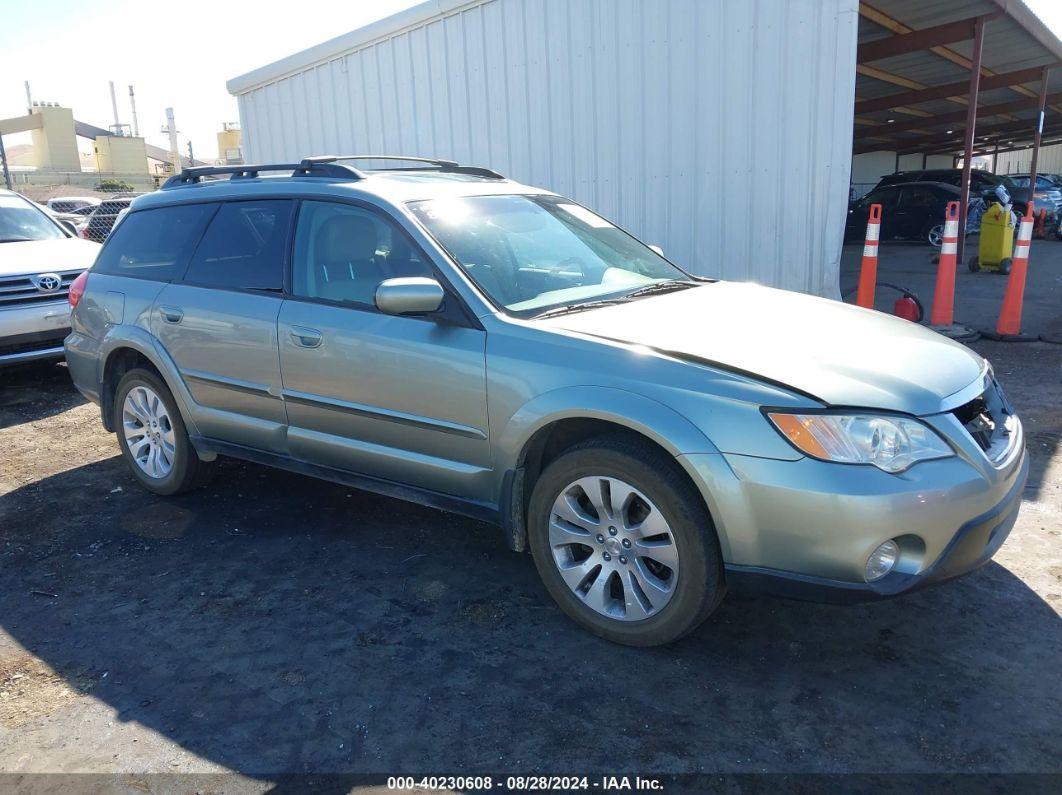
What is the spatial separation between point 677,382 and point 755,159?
5.29m

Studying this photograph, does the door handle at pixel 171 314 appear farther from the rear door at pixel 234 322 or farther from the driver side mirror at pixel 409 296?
the driver side mirror at pixel 409 296

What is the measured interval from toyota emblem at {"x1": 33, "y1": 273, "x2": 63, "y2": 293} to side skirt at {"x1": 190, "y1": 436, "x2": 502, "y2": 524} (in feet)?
12.7

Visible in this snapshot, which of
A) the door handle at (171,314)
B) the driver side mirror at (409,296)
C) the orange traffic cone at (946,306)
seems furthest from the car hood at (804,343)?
the orange traffic cone at (946,306)

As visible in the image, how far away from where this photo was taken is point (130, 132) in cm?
6481

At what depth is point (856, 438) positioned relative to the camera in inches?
103

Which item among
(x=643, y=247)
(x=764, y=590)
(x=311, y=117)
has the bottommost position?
(x=764, y=590)

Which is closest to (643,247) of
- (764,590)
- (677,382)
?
(677,382)

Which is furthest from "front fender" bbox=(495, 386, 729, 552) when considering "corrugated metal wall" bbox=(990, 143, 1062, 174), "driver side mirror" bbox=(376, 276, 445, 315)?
"corrugated metal wall" bbox=(990, 143, 1062, 174)

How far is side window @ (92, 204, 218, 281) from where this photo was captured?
4547 mm

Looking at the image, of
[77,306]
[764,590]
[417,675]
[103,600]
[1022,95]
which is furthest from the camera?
[1022,95]

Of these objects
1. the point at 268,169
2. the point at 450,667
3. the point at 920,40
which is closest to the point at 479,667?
the point at 450,667

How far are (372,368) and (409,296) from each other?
0.46 metres

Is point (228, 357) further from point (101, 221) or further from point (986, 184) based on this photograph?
point (986, 184)

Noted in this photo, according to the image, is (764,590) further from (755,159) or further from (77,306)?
(755,159)
